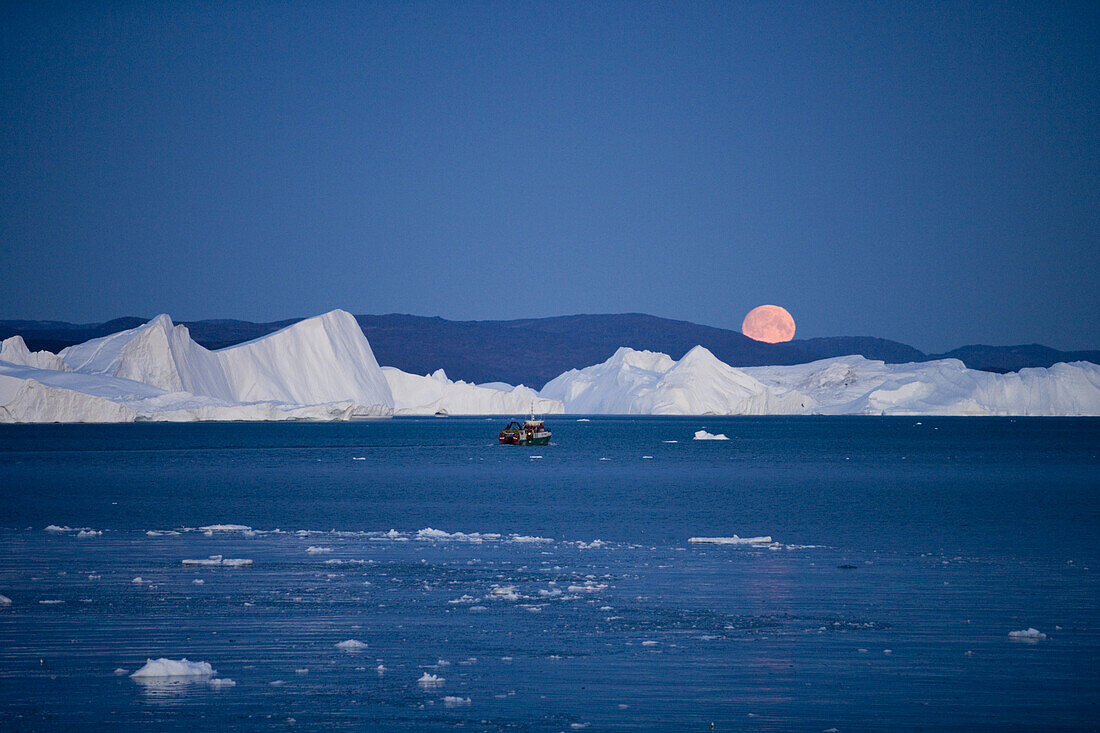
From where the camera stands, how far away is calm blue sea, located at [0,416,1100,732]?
11.4 metres

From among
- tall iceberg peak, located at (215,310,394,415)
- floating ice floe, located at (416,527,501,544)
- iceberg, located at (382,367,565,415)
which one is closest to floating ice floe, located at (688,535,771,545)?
floating ice floe, located at (416,527,501,544)

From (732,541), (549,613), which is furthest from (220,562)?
(732,541)

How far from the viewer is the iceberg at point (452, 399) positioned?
169000mm

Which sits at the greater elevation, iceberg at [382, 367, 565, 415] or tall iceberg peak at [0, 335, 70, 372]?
tall iceberg peak at [0, 335, 70, 372]

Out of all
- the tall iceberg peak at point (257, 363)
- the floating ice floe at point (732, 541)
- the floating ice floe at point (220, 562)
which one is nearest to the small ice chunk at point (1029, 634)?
the floating ice floe at point (732, 541)

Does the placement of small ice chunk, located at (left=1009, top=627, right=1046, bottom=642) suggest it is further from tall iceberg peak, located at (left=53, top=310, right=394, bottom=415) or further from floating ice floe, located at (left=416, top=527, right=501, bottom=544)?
tall iceberg peak, located at (left=53, top=310, right=394, bottom=415)

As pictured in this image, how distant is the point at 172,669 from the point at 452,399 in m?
166

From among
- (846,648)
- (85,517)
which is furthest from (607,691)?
(85,517)

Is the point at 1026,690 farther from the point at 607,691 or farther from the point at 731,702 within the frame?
the point at 607,691

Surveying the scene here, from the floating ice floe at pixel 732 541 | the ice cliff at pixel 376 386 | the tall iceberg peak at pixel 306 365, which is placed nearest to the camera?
the floating ice floe at pixel 732 541

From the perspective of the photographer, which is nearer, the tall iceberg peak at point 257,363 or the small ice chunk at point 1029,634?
the small ice chunk at point 1029,634

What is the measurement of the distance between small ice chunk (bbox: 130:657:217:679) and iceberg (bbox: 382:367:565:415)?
154 m

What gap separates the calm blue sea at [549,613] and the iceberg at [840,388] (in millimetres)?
111849

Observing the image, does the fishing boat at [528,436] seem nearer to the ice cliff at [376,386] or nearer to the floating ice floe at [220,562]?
→ the ice cliff at [376,386]
